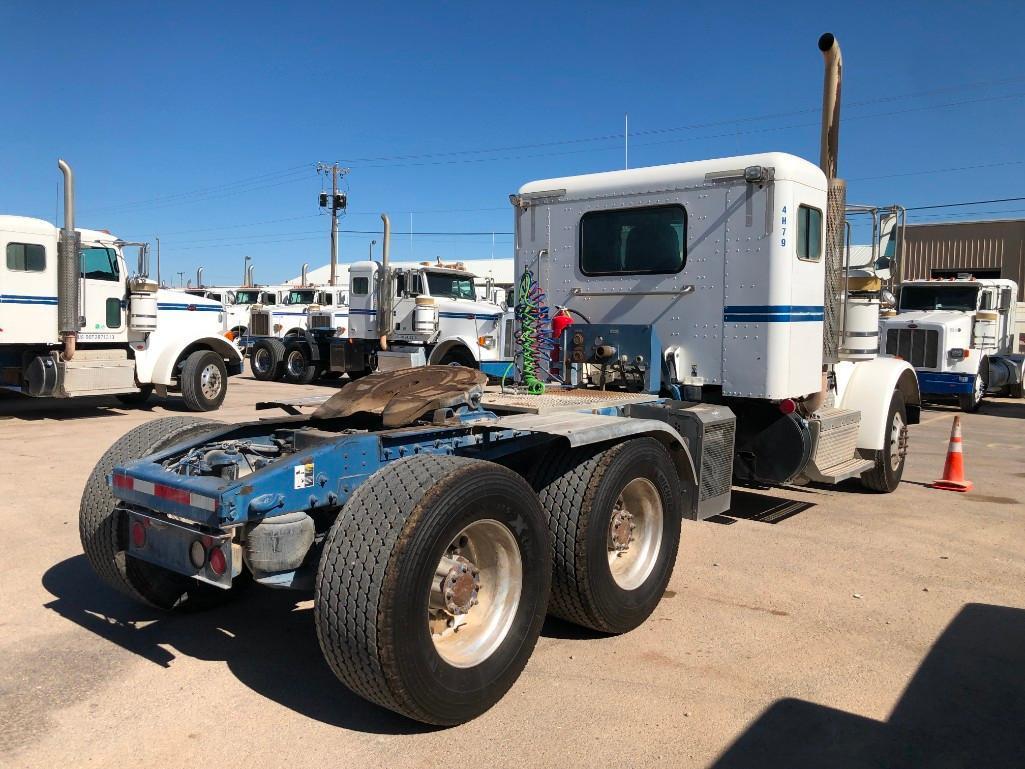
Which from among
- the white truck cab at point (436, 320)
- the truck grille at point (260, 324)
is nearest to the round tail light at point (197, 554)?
the white truck cab at point (436, 320)

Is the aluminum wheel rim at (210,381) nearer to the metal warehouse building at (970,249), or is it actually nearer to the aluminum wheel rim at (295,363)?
the aluminum wheel rim at (295,363)

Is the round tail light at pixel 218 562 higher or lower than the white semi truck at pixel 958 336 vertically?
lower

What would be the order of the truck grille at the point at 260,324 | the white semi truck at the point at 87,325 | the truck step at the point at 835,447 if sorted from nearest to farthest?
the truck step at the point at 835,447 → the white semi truck at the point at 87,325 → the truck grille at the point at 260,324

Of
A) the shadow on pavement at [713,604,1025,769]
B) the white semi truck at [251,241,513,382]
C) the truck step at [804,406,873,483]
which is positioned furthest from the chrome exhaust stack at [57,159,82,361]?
the shadow on pavement at [713,604,1025,769]

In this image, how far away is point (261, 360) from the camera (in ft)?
71.8

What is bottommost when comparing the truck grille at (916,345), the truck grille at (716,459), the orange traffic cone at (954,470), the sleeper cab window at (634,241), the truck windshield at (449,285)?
the orange traffic cone at (954,470)

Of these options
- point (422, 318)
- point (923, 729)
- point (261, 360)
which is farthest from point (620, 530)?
point (261, 360)

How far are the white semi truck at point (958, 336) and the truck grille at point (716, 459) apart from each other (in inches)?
468

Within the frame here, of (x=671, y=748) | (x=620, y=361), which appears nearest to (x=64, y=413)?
(x=620, y=361)

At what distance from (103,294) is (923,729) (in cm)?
1251

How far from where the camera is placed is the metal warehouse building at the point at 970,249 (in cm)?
2755

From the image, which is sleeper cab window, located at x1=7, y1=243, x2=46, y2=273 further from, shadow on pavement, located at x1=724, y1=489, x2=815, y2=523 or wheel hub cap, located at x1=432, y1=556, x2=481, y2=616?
wheel hub cap, located at x1=432, y1=556, x2=481, y2=616

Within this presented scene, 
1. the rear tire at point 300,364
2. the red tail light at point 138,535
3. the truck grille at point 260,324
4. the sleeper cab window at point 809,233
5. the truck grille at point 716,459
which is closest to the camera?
the red tail light at point 138,535

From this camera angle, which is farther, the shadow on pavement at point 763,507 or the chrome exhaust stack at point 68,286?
the chrome exhaust stack at point 68,286
